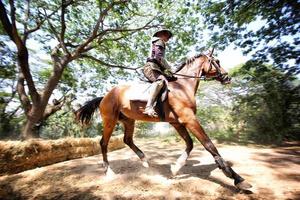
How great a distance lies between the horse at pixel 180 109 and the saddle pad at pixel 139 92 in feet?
0.31

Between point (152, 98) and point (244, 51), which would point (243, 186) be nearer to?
point (152, 98)

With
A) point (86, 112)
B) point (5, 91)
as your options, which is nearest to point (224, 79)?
point (86, 112)

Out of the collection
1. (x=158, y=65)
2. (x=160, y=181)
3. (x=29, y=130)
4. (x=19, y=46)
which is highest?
(x=19, y=46)

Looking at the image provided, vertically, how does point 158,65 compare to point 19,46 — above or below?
below

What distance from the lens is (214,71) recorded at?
18.1ft

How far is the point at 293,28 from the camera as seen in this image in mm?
9945

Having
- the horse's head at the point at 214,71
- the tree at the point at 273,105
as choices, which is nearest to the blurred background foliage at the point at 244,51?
the tree at the point at 273,105

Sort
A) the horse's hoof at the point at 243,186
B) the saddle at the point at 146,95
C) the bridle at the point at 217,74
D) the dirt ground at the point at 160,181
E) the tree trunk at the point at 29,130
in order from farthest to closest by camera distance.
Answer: the tree trunk at the point at 29,130
the bridle at the point at 217,74
the saddle at the point at 146,95
the dirt ground at the point at 160,181
the horse's hoof at the point at 243,186

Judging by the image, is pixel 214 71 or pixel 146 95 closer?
pixel 146 95

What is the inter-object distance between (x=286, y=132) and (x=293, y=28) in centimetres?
504

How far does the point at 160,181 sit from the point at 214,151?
1.30m

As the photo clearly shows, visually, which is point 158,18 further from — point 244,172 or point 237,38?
point 244,172

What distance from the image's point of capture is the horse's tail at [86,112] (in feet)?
21.9

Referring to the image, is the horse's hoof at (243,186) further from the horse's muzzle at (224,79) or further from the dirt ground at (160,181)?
the horse's muzzle at (224,79)
